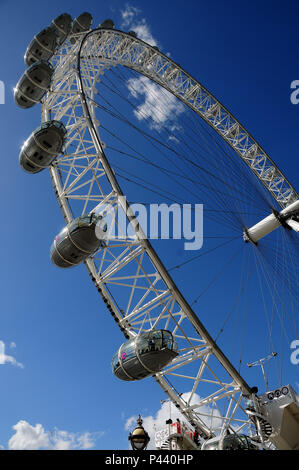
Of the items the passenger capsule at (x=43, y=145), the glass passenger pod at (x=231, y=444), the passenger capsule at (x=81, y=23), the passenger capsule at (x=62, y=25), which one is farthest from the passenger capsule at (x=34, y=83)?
the glass passenger pod at (x=231, y=444)

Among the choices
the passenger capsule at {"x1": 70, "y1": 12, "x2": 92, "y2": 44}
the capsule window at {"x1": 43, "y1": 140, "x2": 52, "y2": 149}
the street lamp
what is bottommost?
the street lamp

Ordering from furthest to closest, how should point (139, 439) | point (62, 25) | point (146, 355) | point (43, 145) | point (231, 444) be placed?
1. point (62, 25)
2. point (43, 145)
3. point (146, 355)
4. point (231, 444)
5. point (139, 439)

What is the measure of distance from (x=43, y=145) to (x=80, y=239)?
4616 millimetres

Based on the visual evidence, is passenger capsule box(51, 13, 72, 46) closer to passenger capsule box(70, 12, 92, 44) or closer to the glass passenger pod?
passenger capsule box(70, 12, 92, 44)

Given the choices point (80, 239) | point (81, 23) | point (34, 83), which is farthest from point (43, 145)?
point (81, 23)

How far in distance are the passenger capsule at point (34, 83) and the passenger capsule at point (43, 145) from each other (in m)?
3.28

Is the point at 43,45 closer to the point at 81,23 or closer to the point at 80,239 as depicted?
the point at 81,23

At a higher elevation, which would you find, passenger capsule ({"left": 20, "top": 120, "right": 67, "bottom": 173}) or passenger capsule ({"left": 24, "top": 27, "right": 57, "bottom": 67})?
passenger capsule ({"left": 24, "top": 27, "right": 57, "bottom": 67})

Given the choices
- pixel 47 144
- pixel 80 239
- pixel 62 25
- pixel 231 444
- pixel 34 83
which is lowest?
pixel 231 444

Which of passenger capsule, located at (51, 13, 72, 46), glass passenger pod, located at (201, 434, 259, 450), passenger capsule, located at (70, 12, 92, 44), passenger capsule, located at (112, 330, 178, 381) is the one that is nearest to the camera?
glass passenger pod, located at (201, 434, 259, 450)

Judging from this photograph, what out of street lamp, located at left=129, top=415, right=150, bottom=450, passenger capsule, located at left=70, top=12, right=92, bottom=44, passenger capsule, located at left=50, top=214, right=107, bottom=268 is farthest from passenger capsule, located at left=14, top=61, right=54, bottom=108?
street lamp, located at left=129, top=415, right=150, bottom=450

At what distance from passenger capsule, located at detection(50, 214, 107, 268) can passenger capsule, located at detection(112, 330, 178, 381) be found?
11.9ft

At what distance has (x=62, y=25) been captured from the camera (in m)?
21.8

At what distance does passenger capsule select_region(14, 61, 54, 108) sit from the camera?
17281 millimetres
